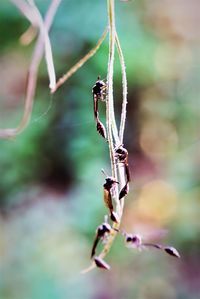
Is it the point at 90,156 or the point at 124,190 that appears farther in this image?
the point at 90,156

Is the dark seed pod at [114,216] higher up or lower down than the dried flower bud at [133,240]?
higher up

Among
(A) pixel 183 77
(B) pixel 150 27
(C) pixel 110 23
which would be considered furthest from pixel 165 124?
(C) pixel 110 23

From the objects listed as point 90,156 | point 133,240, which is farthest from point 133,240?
point 90,156

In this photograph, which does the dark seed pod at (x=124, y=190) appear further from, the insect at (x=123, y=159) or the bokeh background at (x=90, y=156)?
the bokeh background at (x=90, y=156)

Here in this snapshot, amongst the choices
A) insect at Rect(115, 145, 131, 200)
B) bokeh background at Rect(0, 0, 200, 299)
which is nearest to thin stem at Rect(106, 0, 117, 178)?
insect at Rect(115, 145, 131, 200)

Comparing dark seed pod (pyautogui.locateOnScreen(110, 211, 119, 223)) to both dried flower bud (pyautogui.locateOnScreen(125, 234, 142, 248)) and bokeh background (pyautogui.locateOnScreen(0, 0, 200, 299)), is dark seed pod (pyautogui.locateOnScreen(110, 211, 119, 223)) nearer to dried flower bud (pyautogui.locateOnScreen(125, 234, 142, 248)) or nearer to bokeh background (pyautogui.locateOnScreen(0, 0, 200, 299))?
dried flower bud (pyautogui.locateOnScreen(125, 234, 142, 248))

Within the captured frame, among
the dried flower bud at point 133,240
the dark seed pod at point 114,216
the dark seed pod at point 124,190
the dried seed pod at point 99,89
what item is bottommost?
the dried flower bud at point 133,240

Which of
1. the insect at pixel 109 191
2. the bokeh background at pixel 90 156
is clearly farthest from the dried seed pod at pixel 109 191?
the bokeh background at pixel 90 156

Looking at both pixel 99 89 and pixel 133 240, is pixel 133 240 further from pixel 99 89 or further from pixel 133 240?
pixel 99 89

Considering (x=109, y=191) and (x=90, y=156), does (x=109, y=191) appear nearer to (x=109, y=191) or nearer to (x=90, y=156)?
(x=109, y=191)

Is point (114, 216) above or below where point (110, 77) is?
below
